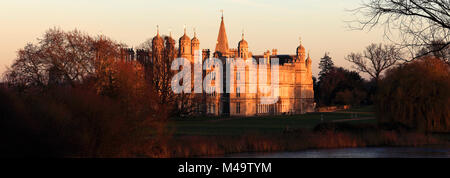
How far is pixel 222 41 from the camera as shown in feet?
272

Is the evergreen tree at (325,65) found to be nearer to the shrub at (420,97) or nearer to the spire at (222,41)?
the spire at (222,41)

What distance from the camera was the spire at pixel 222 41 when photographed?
268 feet

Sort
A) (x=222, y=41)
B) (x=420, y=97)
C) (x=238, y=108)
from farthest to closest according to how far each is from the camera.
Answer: (x=222, y=41)
(x=238, y=108)
(x=420, y=97)

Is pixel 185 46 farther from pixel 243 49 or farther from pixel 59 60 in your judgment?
pixel 59 60

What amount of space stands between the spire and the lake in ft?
181

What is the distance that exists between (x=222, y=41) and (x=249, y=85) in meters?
10.8

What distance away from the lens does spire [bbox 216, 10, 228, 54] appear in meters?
81.8

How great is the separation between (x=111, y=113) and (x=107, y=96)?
118cm

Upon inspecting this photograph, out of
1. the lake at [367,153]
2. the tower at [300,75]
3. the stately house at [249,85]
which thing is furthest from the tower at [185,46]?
the lake at [367,153]

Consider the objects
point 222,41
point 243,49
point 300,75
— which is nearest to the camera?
point 243,49

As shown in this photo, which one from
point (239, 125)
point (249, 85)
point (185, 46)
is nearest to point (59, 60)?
point (239, 125)

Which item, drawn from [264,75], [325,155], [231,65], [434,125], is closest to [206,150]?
[325,155]

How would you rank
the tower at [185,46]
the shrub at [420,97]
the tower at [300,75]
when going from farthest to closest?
the tower at [300,75] < the tower at [185,46] < the shrub at [420,97]
